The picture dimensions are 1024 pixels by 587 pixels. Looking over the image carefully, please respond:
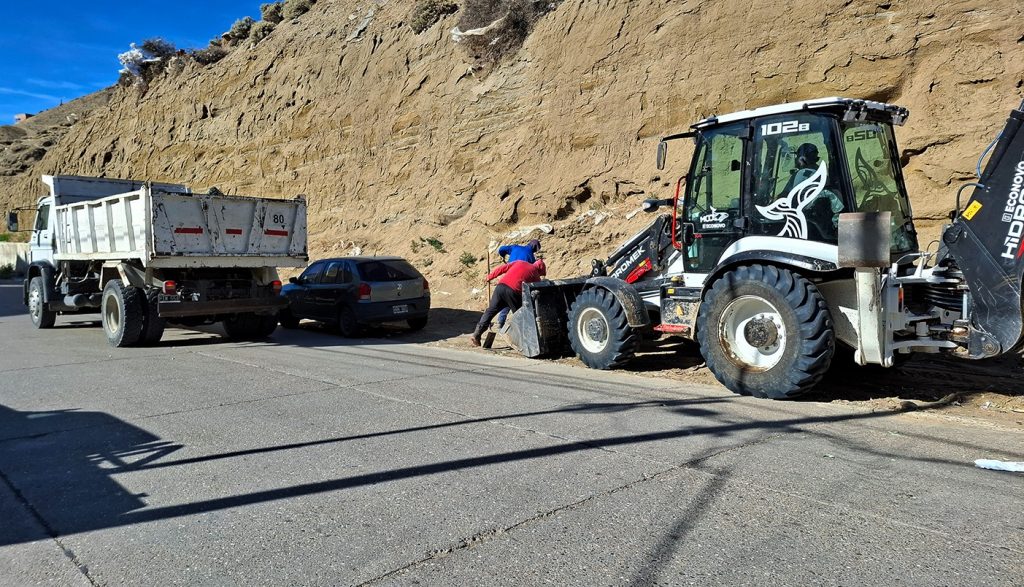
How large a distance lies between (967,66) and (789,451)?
416 inches

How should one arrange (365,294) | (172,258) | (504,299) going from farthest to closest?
(365,294) → (172,258) → (504,299)

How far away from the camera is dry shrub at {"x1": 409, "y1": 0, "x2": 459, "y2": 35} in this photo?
24922mm

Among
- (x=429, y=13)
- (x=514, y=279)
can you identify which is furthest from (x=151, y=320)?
(x=429, y=13)

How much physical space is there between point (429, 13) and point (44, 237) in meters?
15.1

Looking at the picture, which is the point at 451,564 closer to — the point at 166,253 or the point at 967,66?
the point at 166,253

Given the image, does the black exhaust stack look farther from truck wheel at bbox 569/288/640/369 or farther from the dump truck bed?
the dump truck bed

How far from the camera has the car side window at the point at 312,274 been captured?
14609 mm

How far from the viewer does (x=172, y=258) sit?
11688mm

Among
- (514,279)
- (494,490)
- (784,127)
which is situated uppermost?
(784,127)

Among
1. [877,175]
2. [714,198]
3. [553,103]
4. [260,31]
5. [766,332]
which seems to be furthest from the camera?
[260,31]

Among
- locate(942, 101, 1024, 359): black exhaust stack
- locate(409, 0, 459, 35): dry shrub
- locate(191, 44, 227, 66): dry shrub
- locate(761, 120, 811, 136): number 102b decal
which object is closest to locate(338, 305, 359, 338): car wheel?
locate(761, 120, 811, 136): number 102b decal

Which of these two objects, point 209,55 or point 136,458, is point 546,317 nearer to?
point 136,458

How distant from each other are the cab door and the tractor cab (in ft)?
0.04

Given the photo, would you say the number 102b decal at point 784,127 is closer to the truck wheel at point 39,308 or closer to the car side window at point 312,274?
the car side window at point 312,274
